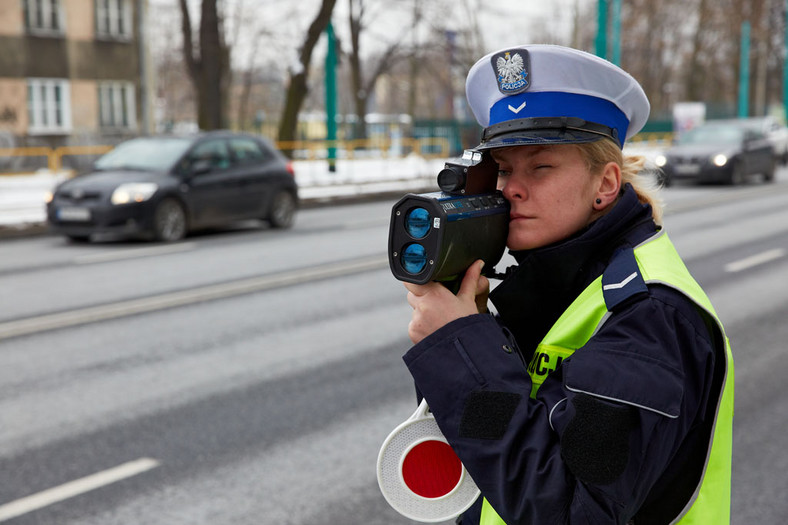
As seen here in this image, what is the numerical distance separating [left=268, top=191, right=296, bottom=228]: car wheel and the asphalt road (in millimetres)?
3322

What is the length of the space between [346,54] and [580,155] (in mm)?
42279

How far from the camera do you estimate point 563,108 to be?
1.59 meters

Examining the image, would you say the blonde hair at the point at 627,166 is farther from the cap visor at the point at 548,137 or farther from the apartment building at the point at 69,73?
the apartment building at the point at 69,73

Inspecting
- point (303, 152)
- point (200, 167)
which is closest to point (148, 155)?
point (200, 167)

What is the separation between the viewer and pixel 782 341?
23.6 ft

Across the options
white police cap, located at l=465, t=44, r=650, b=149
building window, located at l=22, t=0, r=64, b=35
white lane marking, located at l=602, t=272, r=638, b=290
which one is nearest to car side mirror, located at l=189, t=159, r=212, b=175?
white police cap, located at l=465, t=44, r=650, b=149

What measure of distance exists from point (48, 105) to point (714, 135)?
855 inches

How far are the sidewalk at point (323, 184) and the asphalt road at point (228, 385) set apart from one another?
5621 mm

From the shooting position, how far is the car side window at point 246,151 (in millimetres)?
14539

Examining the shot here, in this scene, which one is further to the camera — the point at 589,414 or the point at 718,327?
the point at 718,327

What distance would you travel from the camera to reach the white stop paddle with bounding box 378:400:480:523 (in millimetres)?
1567

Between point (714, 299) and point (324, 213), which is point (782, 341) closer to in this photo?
point (714, 299)

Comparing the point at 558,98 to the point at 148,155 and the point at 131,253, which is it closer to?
the point at 131,253

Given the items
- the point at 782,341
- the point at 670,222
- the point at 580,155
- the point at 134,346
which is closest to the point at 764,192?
the point at 670,222
